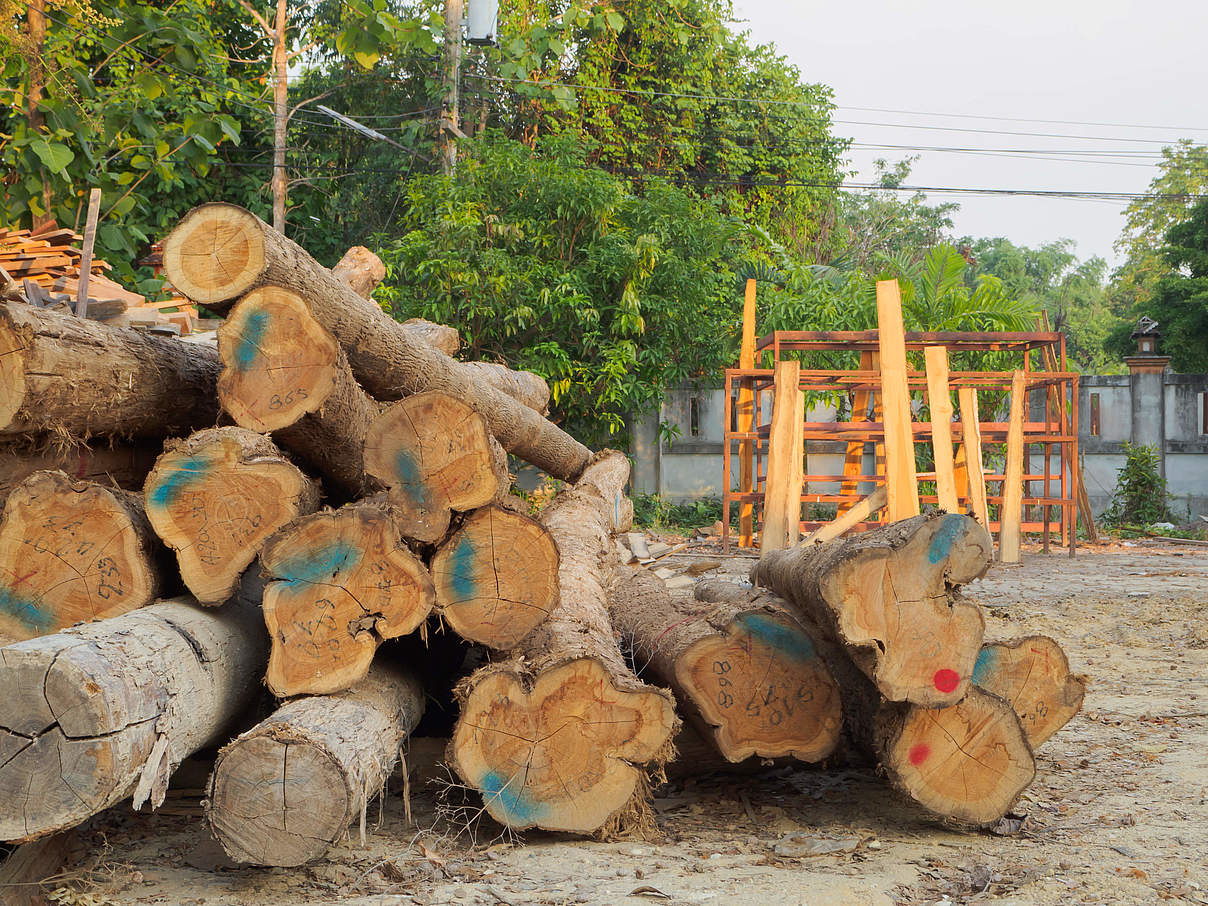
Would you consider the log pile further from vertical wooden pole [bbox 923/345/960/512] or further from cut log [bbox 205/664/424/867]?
vertical wooden pole [bbox 923/345/960/512]

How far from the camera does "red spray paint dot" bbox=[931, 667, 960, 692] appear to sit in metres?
3.09

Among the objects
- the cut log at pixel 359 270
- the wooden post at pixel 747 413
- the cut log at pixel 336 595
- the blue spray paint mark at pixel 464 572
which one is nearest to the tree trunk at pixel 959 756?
the blue spray paint mark at pixel 464 572

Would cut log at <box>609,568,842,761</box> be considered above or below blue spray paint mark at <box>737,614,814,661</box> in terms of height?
below

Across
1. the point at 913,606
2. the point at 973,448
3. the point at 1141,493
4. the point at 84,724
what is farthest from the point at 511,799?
the point at 1141,493

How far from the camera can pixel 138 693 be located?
2.63 m

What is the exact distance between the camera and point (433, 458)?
337cm

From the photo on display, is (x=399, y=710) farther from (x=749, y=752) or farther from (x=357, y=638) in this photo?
(x=749, y=752)

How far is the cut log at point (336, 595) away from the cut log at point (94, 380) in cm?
84

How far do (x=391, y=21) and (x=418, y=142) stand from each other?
1473 centimetres

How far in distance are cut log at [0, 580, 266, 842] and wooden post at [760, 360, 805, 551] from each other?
23.2 ft

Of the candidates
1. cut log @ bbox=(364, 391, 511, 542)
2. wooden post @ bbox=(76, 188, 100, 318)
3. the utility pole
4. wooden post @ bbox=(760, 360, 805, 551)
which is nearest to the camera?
cut log @ bbox=(364, 391, 511, 542)

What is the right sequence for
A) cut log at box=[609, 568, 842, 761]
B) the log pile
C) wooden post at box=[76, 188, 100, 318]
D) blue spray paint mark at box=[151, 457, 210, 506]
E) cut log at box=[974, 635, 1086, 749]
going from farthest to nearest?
1. wooden post at box=[76, 188, 100, 318]
2. cut log at box=[974, 635, 1086, 749]
3. cut log at box=[609, 568, 842, 761]
4. blue spray paint mark at box=[151, 457, 210, 506]
5. the log pile

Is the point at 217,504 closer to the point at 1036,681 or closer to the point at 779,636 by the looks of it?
the point at 779,636

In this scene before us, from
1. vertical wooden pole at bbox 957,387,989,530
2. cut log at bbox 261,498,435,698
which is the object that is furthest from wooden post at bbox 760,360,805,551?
cut log at bbox 261,498,435,698
